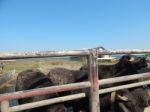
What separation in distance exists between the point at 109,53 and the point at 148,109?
2.89 meters

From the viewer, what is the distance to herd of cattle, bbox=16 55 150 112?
5199 millimetres

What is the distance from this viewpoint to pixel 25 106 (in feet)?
12.2

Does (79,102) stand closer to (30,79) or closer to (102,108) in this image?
(102,108)

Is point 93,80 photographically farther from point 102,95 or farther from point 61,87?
point 102,95

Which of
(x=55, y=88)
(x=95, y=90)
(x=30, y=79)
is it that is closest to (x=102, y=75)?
(x=30, y=79)

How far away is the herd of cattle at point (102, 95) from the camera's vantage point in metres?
5.20

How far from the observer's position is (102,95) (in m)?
5.77

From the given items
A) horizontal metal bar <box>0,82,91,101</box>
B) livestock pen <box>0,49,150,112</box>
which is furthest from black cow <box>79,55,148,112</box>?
horizontal metal bar <box>0,82,91,101</box>

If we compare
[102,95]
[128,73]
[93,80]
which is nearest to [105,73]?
[128,73]

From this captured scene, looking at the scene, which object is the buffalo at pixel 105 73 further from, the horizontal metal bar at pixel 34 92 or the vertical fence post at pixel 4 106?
A: the vertical fence post at pixel 4 106

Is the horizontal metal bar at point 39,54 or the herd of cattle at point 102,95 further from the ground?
the horizontal metal bar at point 39,54

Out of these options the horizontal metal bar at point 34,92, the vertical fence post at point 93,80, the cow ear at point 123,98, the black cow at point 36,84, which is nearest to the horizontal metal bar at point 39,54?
the vertical fence post at point 93,80

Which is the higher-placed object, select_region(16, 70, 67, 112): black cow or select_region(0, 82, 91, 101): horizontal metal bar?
select_region(0, 82, 91, 101): horizontal metal bar

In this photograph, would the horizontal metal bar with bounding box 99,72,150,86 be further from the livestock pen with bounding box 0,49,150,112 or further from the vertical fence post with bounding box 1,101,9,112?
the vertical fence post with bounding box 1,101,9,112
